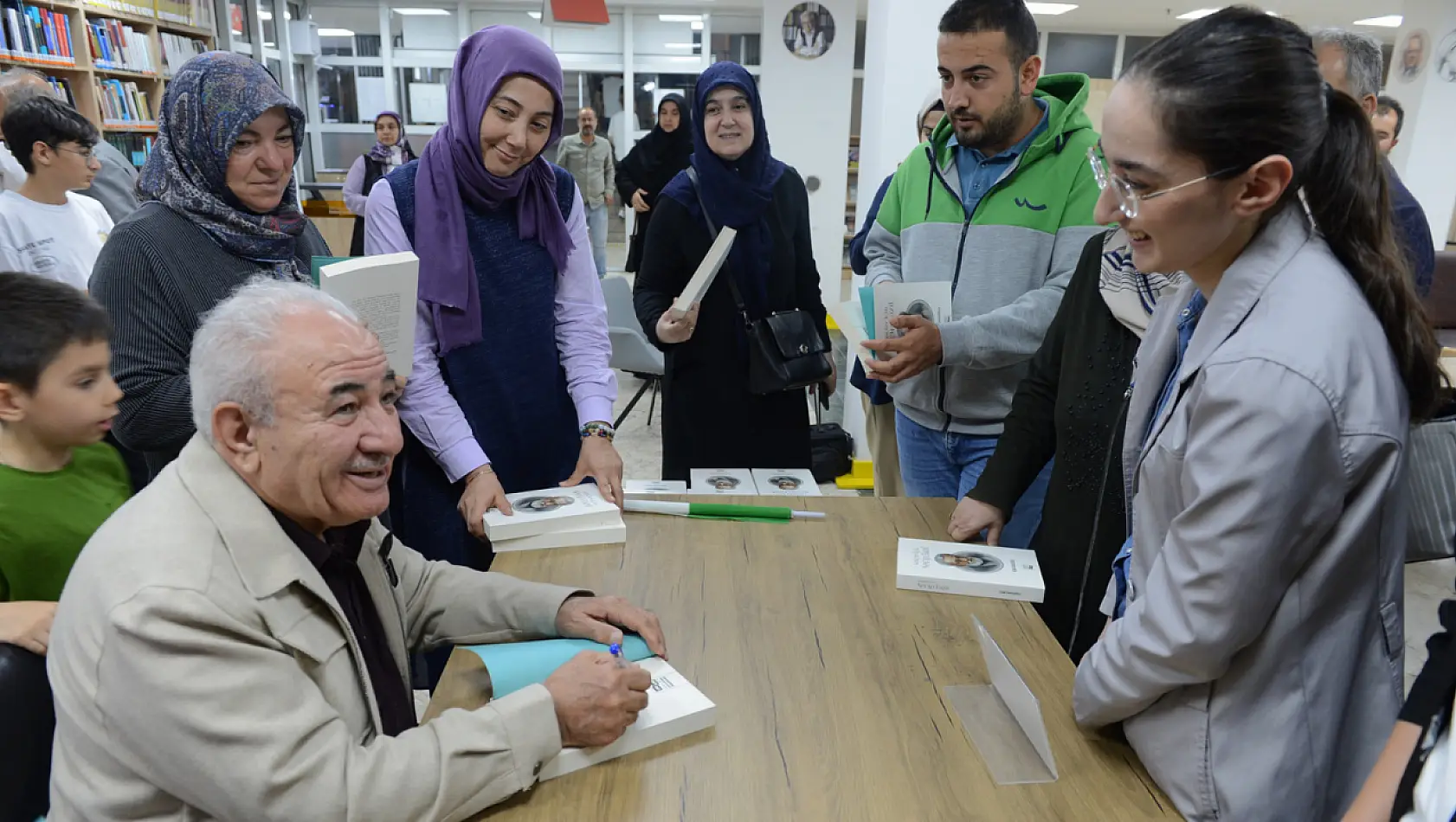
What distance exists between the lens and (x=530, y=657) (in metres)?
1.23

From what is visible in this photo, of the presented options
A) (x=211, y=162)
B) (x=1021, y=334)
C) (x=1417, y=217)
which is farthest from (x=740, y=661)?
(x=1417, y=217)

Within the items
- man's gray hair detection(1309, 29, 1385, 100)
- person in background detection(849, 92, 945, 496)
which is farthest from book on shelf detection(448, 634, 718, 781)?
man's gray hair detection(1309, 29, 1385, 100)

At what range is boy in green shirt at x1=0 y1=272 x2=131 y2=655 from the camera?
1.56m

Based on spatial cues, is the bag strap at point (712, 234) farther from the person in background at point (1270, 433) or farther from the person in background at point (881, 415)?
the person in background at point (1270, 433)

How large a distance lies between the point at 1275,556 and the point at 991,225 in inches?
49.9

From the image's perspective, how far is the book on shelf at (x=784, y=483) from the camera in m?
2.08

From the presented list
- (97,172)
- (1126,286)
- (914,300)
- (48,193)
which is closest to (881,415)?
(914,300)

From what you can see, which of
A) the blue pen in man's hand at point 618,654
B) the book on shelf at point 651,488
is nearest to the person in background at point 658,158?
the book on shelf at point 651,488

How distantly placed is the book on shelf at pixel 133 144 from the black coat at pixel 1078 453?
7718mm

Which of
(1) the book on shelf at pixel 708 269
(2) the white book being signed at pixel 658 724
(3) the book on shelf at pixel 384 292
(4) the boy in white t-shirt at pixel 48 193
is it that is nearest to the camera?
(2) the white book being signed at pixel 658 724

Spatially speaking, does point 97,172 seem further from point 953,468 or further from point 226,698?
point 226,698

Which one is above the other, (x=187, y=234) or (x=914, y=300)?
(x=187, y=234)

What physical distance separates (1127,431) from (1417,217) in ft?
4.47

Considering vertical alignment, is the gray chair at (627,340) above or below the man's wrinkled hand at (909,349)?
below
